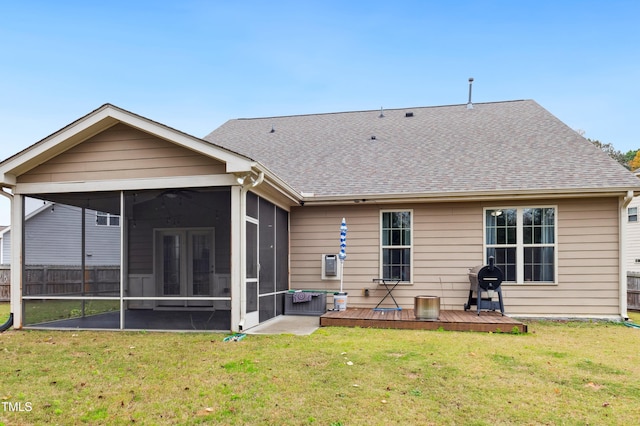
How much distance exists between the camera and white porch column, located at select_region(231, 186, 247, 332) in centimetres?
647

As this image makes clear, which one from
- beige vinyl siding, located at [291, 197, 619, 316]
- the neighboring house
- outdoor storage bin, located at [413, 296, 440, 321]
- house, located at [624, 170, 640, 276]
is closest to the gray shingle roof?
beige vinyl siding, located at [291, 197, 619, 316]

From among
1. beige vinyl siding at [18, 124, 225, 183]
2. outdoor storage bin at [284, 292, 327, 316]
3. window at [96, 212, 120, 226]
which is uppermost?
beige vinyl siding at [18, 124, 225, 183]

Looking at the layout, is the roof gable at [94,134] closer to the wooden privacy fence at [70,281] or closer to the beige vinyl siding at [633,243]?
the wooden privacy fence at [70,281]

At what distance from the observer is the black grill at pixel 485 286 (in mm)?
7488

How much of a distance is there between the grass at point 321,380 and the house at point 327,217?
1582 millimetres

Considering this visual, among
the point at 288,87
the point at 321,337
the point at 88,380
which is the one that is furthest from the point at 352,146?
the point at 288,87

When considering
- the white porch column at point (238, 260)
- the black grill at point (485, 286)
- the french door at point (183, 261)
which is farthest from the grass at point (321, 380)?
the french door at point (183, 261)

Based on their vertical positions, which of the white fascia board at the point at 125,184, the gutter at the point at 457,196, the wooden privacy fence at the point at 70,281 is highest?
the white fascia board at the point at 125,184

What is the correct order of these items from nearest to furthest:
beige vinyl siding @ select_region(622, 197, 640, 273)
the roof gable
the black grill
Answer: the roof gable, the black grill, beige vinyl siding @ select_region(622, 197, 640, 273)

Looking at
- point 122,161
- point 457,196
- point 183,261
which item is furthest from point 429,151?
point 122,161

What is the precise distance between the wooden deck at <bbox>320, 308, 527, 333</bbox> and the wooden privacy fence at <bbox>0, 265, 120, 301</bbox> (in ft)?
11.4

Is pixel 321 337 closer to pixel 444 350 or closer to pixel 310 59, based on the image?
pixel 444 350

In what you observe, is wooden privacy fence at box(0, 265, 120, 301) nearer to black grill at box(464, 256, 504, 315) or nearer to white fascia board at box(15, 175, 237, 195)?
white fascia board at box(15, 175, 237, 195)

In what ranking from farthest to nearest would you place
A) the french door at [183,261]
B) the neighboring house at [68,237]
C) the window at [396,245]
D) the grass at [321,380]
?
the french door at [183,261] → the window at [396,245] → the neighboring house at [68,237] → the grass at [321,380]
